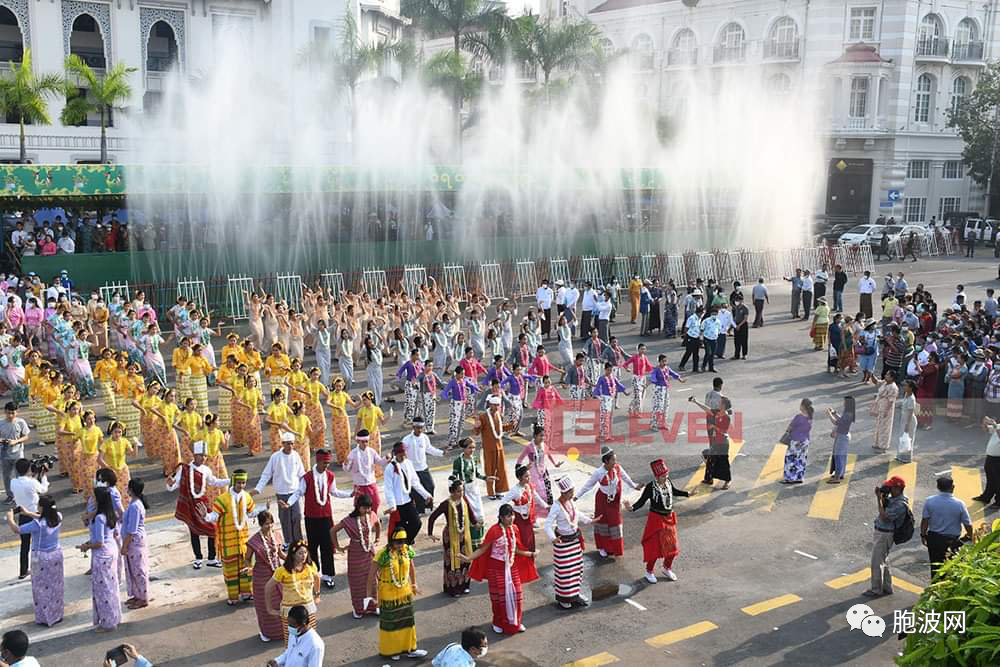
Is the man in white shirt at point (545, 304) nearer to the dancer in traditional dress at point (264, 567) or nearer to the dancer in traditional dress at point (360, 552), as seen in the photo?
the dancer in traditional dress at point (360, 552)

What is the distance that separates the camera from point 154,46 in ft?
156

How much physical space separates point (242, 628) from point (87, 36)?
4341 cm

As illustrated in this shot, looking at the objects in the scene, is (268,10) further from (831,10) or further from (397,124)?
(831,10)

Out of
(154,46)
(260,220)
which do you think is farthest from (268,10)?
(260,220)

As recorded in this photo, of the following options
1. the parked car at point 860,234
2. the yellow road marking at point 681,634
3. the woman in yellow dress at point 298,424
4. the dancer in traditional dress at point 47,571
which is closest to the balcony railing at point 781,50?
the parked car at point 860,234

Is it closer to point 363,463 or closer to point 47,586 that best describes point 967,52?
point 363,463

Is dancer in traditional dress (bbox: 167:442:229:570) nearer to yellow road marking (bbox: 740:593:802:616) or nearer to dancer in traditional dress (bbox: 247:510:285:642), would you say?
dancer in traditional dress (bbox: 247:510:285:642)

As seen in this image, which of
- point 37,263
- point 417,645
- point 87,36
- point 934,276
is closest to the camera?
point 417,645

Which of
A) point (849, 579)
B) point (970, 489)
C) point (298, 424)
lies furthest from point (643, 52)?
point (849, 579)

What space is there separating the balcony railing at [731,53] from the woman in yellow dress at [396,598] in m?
46.6

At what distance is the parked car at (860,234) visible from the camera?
39.8 metres

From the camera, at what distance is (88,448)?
40.7 ft

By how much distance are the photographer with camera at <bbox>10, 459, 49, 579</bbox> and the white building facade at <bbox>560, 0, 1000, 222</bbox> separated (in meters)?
44.9

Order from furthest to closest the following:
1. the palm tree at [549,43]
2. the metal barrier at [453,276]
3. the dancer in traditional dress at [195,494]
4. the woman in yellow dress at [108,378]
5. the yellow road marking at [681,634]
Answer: the palm tree at [549,43] → the metal barrier at [453,276] → the woman in yellow dress at [108,378] → the dancer in traditional dress at [195,494] → the yellow road marking at [681,634]
